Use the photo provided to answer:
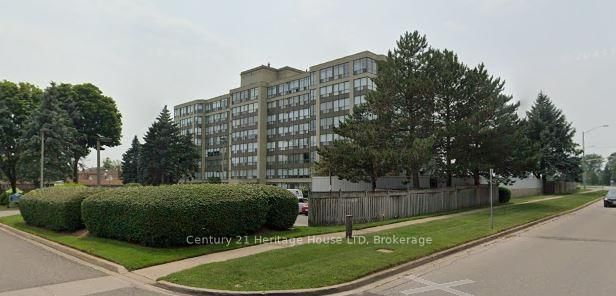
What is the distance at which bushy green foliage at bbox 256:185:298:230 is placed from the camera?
15125 mm

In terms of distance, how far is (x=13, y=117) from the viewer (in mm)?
44375

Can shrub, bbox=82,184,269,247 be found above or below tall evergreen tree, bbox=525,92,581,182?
below

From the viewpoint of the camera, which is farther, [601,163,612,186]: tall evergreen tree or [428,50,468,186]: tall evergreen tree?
[601,163,612,186]: tall evergreen tree

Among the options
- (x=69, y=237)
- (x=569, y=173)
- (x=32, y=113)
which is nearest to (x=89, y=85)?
(x=32, y=113)

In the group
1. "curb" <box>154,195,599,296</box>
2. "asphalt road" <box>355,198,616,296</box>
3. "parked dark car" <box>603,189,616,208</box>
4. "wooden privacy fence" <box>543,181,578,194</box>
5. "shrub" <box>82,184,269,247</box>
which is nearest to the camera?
"curb" <box>154,195,599,296</box>

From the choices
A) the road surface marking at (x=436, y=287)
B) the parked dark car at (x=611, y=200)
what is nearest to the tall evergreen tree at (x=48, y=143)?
the road surface marking at (x=436, y=287)

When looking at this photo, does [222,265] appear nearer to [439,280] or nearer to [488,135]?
[439,280]

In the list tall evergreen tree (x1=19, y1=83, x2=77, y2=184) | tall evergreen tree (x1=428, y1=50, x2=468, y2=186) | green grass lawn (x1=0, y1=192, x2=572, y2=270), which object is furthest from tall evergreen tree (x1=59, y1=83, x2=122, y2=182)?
green grass lawn (x1=0, y1=192, x2=572, y2=270)

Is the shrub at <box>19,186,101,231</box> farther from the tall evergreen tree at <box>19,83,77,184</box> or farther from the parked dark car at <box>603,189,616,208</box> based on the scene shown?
the parked dark car at <box>603,189,616,208</box>

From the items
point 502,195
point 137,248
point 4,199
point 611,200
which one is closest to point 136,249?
point 137,248

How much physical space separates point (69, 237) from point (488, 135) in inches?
984

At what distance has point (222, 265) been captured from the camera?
991 centimetres

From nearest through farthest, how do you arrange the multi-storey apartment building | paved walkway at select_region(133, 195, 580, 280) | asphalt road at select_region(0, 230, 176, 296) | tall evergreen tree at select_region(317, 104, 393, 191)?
asphalt road at select_region(0, 230, 176, 296) → paved walkway at select_region(133, 195, 580, 280) → tall evergreen tree at select_region(317, 104, 393, 191) → the multi-storey apartment building

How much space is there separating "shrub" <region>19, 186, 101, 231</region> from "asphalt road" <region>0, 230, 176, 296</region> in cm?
300
